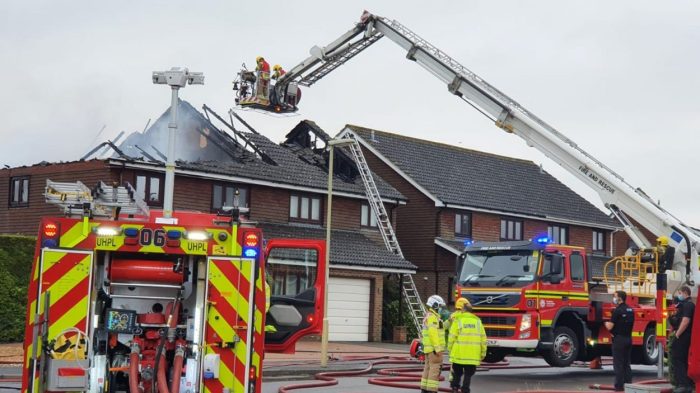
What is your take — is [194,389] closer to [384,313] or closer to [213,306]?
[213,306]

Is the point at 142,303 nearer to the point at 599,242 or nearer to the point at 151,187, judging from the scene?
the point at 151,187

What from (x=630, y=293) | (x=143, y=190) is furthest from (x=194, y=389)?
(x=143, y=190)

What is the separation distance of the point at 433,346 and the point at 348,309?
18.8m

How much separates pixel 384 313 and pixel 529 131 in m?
13.5

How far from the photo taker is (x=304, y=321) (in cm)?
1111

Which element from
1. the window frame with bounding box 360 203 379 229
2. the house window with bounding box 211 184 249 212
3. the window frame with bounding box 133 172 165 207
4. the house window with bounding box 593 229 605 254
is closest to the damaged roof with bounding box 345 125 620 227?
the house window with bounding box 593 229 605 254

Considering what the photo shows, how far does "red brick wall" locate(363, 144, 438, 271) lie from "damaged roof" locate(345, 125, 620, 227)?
0.47 m

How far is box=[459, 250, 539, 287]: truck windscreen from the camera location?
19.7 metres

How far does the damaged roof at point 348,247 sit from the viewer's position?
32.2m

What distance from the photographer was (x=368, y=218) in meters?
36.0

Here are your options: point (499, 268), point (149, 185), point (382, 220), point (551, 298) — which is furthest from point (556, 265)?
point (382, 220)

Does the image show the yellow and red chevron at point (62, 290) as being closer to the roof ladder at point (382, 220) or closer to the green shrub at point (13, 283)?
the green shrub at point (13, 283)

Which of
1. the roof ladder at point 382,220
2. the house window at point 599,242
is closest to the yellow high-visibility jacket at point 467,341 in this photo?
the roof ladder at point 382,220

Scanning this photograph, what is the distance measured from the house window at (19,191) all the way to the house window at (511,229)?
18031 millimetres
